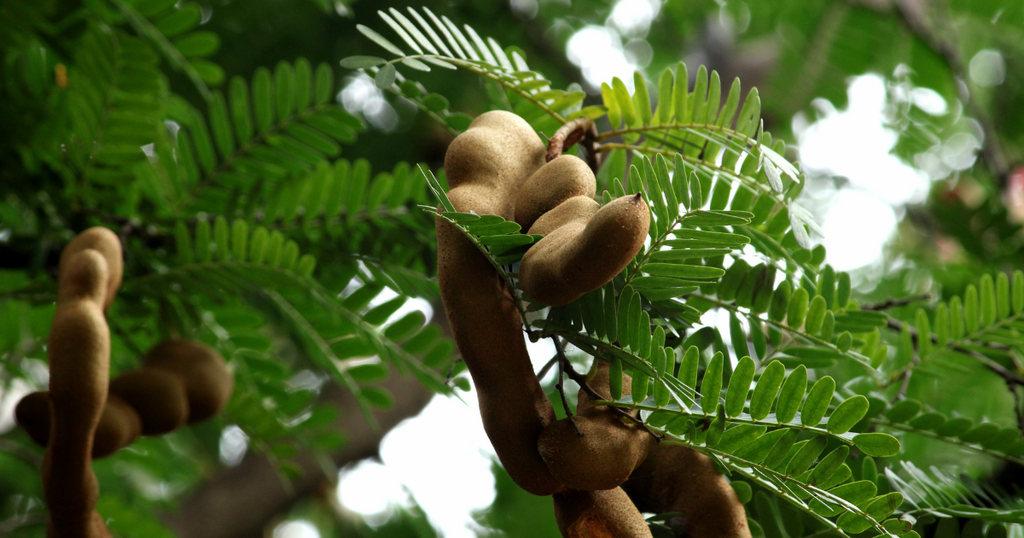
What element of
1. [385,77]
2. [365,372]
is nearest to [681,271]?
[385,77]

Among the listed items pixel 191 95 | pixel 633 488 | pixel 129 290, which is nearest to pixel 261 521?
pixel 191 95

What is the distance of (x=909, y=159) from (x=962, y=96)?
16 cm

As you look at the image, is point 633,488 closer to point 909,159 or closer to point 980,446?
point 980,446

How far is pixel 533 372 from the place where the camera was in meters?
0.30

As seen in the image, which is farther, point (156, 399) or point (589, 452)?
point (156, 399)

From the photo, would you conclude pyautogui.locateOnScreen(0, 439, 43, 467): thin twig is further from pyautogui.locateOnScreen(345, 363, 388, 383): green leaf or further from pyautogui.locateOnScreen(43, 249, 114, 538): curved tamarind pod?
pyautogui.locateOnScreen(43, 249, 114, 538): curved tamarind pod

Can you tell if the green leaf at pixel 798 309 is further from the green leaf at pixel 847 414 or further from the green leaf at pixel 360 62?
the green leaf at pixel 360 62

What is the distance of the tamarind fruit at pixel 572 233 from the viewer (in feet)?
0.79

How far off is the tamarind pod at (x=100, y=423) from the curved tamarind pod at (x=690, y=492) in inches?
12.0

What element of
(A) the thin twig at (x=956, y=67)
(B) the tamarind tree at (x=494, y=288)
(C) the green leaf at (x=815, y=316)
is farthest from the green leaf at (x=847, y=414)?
(A) the thin twig at (x=956, y=67)

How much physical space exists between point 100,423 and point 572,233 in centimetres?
33

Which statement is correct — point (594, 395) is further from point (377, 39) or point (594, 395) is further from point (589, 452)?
point (377, 39)

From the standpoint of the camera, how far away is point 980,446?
446 mm

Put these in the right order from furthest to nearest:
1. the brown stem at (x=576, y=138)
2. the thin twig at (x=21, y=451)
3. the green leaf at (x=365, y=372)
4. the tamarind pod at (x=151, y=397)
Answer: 1. the thin twig at (x=21, y=451)
2. the green leaf at (x=365, y=372)
3. the tamarind pod at (x=151, y=397)
4. the brown stem at (x=576, y=138)
